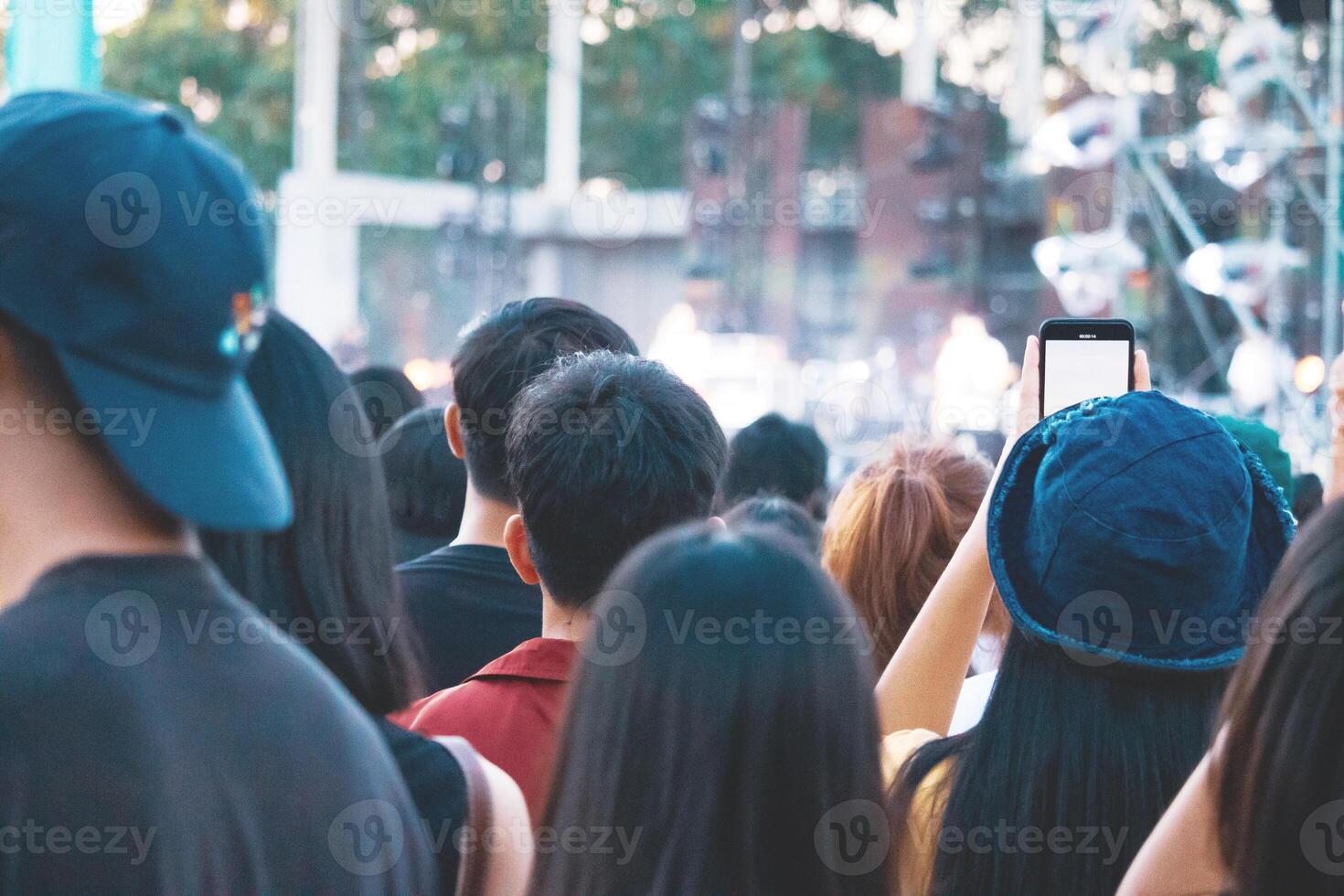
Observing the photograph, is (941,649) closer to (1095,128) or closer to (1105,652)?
(1105,652)

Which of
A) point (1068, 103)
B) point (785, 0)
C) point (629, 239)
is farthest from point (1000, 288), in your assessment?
point (785, 0)

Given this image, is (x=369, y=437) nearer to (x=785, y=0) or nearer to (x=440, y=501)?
(x=440, y=501)

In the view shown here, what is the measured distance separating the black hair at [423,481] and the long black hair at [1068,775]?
136 cm

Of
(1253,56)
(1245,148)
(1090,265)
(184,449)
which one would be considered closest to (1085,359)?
(184,449)

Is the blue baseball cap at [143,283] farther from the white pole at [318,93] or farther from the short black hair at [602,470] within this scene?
the white pole at [318,93]

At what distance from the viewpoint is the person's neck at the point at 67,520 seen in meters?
0.86

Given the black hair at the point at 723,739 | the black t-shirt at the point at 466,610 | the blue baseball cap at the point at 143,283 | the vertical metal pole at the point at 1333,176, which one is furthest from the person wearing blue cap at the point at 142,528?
the vertical metal pole at the point at 1333,176

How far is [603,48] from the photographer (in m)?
26.5

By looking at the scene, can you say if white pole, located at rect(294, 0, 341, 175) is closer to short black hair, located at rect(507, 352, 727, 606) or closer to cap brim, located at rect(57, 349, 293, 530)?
short black hair, located at rect(507, 352, 727, 606)

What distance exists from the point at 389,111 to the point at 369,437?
991 inches

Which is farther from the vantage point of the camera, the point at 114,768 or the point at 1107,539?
the point at 1107,539

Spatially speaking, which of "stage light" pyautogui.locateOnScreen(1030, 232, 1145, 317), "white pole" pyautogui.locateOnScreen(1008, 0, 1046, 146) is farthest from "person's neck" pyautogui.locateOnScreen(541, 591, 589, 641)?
"white pole" pyautogui.locateOnScreen(1008, 0, 1046, 146)

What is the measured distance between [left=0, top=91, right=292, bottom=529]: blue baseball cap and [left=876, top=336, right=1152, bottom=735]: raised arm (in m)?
0.80

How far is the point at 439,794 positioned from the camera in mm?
1139
